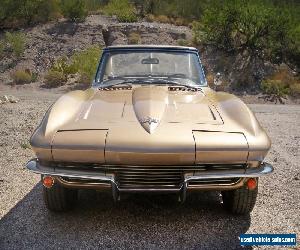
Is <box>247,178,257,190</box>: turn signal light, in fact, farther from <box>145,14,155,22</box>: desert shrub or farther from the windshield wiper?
<box>145,14,155,22</box>: desert shrub

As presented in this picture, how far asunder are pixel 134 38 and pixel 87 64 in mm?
5006

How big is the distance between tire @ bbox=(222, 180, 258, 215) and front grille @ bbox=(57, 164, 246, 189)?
1.58 feet

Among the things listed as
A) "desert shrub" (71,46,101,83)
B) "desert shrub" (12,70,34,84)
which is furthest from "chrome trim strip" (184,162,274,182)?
"desert shrub" (12,70,34,84)

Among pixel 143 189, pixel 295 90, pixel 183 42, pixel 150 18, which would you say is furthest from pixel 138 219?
pixel 150 18

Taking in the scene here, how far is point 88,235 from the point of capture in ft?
10.9

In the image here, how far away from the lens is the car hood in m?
3.36

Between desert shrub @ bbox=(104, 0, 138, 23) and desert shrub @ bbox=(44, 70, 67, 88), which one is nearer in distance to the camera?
desert shrub @ bbox=(44, 70, 67, 88)

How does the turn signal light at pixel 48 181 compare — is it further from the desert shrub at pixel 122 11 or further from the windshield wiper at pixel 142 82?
the desert shrub at pixel 122 11

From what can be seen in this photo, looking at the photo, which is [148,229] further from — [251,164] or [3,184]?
[3,184]

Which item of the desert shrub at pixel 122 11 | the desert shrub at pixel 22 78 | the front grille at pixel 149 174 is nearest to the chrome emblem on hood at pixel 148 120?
the front grille at pixel 149 174

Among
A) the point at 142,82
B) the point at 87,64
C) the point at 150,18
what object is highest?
the point at 142,82

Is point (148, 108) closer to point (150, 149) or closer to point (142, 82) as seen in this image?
point (150, 149)

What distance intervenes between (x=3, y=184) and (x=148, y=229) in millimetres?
2059

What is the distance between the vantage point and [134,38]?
818 inches
